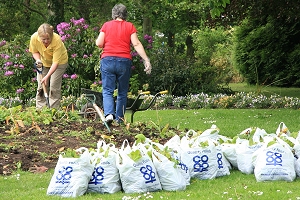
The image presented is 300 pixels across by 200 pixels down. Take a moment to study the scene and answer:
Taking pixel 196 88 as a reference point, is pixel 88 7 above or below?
above

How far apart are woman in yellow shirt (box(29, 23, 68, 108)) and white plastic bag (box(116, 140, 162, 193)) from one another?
196 inches

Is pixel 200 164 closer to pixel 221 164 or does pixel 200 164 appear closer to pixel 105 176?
pixel 221 164

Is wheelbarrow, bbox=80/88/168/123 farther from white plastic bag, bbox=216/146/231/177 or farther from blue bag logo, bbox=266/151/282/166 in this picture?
blue bag logo, bbox=266/151/282/166

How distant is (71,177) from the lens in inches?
215

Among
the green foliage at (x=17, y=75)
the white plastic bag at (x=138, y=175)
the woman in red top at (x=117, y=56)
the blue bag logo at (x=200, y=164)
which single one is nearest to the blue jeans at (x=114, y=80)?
the woman in red top at (x=117, y=56)

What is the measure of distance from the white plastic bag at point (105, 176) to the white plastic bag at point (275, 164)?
1.43 metres

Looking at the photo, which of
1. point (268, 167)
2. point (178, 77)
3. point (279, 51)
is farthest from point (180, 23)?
point (268, 167)

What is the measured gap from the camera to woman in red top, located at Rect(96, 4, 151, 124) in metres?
9.16

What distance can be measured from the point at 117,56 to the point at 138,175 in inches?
153

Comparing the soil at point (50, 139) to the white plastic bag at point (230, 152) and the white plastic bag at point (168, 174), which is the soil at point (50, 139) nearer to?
the white plastic bag at point (230, 152)

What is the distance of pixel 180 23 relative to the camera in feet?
92.1

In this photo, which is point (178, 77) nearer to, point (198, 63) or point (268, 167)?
point (198, 63)

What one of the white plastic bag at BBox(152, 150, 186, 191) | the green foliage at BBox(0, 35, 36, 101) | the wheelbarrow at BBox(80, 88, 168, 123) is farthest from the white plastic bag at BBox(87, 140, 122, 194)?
the green foliage at BBox(0, 35, 36, 101)

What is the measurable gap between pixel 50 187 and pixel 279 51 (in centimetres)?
1866
